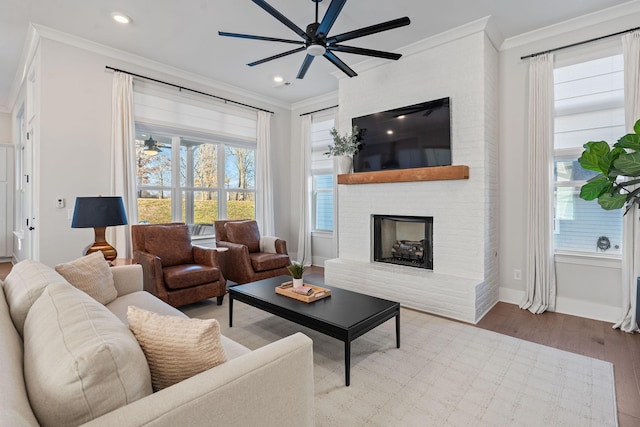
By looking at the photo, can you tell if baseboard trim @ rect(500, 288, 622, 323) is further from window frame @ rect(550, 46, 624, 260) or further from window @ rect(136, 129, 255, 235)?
window @ rect(136, 129, 255, 235)

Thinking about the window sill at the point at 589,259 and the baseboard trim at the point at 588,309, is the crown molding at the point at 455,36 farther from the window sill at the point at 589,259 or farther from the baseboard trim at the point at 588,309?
the baseboard trim at the point at 588,309

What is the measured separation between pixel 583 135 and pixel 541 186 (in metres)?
0.64

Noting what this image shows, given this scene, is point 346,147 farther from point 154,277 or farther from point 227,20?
point 154,277

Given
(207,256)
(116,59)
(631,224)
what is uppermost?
(116,59)

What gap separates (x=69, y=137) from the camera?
144 inches

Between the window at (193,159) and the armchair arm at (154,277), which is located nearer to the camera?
the armchair arm at (154,277)

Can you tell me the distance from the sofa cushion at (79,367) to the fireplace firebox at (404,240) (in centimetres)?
344

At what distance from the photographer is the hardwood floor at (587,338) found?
204 cm

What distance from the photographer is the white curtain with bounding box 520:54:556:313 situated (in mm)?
3486

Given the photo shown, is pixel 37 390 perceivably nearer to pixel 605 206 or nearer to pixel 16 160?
pixel 605 206

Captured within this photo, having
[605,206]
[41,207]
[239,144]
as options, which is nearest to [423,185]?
[605,206]

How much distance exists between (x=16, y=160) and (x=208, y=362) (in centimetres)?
742

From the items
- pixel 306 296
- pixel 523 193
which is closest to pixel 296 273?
pixel 306 296

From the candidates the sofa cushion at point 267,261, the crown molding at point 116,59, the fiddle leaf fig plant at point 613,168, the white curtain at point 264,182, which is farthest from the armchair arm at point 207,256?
the fiddle leaf fig plant at point 613,168
